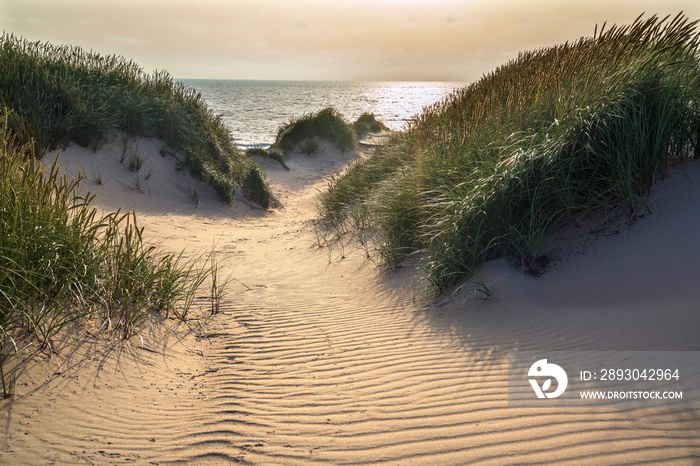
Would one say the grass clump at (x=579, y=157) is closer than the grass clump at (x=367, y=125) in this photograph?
Yes

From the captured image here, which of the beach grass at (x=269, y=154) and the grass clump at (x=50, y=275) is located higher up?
the beach grass at (x=269, y=154)

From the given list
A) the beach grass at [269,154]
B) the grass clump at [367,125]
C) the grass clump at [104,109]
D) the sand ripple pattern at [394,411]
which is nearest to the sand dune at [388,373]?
the sand ripple pattern at [394,411]

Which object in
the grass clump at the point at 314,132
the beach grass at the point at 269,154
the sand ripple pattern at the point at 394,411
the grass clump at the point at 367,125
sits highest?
the grass clump at the point at 367,125

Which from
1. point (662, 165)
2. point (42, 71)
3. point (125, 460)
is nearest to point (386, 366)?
point (125, 460)

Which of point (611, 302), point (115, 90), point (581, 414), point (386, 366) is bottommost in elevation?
point (386, 366)

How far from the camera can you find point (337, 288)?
225 inches

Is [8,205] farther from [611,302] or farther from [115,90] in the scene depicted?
[115,90]

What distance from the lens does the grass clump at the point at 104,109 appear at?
845 cm

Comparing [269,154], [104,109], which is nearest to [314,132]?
[269,154]

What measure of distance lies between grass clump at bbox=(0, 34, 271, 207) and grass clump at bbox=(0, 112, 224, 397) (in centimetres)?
516

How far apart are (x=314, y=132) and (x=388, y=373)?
1824 centimetres

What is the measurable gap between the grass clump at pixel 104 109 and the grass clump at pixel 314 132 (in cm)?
592

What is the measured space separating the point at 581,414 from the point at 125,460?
246 cm

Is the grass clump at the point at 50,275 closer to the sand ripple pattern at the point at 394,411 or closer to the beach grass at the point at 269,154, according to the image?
the sand ripple pattern at the point at 394,411
